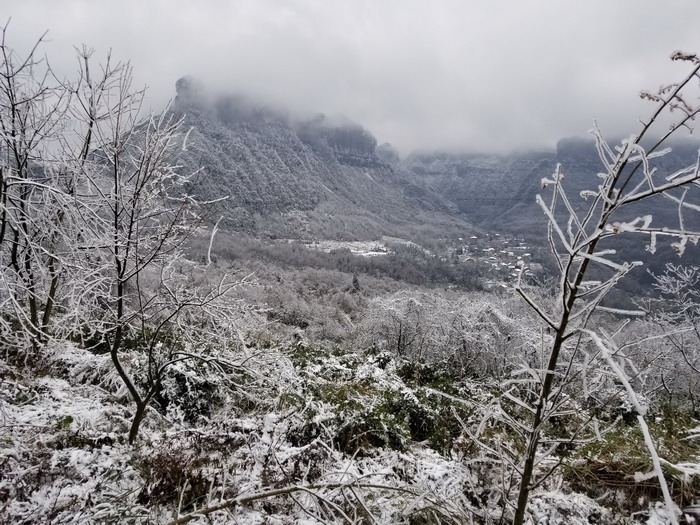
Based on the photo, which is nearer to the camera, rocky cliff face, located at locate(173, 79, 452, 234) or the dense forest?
the dense forest

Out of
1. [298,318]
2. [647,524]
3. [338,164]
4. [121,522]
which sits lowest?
[298,318]

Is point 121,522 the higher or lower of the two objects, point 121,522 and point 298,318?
the higher

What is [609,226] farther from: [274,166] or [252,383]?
[274,166]

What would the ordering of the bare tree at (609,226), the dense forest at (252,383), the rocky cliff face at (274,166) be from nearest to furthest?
1. the bare tree at (609,226)
2. the dense forest at (252,383)
3. the rocky cliff face at (274,166)

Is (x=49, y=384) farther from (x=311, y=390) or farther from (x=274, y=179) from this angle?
(x=274, y=179)

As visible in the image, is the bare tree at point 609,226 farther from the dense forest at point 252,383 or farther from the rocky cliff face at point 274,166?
the rocky cliff face at point 274,166

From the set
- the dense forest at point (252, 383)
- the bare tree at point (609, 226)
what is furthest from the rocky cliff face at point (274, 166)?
the bare tree at point (609, 226)

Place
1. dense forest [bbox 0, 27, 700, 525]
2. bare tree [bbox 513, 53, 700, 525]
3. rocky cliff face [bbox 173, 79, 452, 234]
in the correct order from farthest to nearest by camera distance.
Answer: rocky cliff face [bbox 173, 79, 452, 234], dense forest [bbox 0, 27, 700, 525], bare tree [bbox 513, 53, 700, 525]

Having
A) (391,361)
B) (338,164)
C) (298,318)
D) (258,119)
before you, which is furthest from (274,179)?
(391,361)

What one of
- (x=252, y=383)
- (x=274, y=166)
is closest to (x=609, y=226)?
(x=252, y=383)

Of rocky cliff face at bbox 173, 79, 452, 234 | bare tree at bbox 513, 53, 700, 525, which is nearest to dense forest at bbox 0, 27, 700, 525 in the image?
bare tree at bbox 513, 53, 700, 525

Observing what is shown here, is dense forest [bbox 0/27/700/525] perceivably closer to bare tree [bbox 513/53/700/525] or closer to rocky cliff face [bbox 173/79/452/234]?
bare tree [bbox 513/53/700/525]

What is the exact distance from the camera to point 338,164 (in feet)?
617

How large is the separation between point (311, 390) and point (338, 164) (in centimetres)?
18896
